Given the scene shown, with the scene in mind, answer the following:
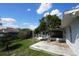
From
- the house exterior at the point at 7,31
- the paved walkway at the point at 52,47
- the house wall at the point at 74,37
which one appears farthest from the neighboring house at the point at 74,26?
the house exterior at the point at 7,31

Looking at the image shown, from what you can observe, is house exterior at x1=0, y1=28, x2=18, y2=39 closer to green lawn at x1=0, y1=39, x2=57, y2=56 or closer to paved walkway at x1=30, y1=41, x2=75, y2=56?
green lawn at x1=0, y1=39, x2=57, y2=56

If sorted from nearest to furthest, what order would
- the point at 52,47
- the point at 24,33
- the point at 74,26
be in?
the point at 24,33 < the point at 52,47 < the point at 74,26

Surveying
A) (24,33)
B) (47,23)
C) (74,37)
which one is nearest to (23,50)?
(24,33)

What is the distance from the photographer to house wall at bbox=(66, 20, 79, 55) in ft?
23.5

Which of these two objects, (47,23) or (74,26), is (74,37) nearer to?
(74,26)

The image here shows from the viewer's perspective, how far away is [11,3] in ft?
24.5

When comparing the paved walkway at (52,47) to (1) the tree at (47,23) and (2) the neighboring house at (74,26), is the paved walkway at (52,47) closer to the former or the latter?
(2) the neighboring house at (74,26)

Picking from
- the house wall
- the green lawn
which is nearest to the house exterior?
the green lawn

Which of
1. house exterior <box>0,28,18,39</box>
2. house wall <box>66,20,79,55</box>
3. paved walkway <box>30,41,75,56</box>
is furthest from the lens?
paved walkway <box>30,41,75,56</box>

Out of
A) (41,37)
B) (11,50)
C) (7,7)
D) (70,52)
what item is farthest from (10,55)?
(70,52)

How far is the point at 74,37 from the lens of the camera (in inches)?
305

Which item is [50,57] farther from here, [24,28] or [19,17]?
[19,17]

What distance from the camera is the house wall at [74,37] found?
717cm

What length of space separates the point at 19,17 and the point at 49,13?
1213mm
